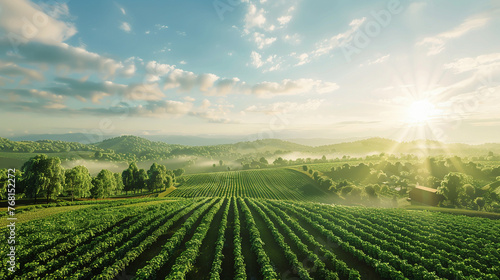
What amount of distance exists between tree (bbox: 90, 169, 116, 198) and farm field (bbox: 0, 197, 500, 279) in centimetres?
3688

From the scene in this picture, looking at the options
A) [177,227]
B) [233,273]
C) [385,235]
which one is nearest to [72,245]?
[177,227]

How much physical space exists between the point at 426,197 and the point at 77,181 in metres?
119

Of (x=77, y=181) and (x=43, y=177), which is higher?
(x=43, y=177)

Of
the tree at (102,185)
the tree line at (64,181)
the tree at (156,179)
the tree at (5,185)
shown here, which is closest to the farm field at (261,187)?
the tree at (156,179)

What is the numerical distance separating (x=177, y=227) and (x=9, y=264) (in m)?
17.5

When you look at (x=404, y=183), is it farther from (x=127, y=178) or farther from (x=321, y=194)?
(x=127, y=178)

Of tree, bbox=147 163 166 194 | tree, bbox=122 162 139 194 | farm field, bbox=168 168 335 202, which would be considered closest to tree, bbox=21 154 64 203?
tree, bbox=122 162 139 194

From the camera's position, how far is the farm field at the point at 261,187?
91.2 meters

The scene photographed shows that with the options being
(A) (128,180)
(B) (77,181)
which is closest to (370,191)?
(B) (77,181)

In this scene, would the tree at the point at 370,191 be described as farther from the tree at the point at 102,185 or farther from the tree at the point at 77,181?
the tree at the point at 77,181

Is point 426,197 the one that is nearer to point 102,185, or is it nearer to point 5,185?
point 102,185

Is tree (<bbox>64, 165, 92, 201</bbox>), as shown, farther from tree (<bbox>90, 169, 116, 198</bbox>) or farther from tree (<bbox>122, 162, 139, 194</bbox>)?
tree (<bbox>122, 162, 139, 194</bbox>)

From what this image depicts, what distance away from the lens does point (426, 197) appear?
7069 cm

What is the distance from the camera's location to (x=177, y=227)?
31344 millimetres
